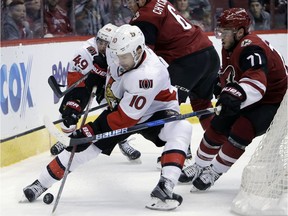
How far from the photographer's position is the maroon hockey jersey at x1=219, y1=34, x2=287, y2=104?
3.95m

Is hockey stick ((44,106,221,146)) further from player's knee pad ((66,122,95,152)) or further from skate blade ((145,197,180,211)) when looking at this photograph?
skate blade ((145,197,180,211))

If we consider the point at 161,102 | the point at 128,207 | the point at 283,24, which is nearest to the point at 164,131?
the point at 161,102

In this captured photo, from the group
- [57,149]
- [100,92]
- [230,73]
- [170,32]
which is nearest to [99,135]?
[230,73]

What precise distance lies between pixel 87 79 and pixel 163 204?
3.54 ft

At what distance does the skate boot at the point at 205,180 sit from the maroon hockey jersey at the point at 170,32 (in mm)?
795

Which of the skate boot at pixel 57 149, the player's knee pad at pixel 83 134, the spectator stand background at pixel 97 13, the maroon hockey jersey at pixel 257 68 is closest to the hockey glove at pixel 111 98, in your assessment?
the player's knee pad at pixel 83 134

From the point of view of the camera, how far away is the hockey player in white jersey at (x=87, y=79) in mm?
4562

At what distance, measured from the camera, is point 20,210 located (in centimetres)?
394

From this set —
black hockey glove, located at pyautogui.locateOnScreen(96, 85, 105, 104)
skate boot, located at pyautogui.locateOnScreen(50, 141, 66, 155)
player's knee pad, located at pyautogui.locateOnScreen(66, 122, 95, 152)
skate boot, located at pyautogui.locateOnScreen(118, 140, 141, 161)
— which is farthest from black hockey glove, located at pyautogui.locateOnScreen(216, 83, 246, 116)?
skate boot, located at pyautogui.locateOnScreen(50, 141, 66, 155)

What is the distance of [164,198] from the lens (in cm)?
386

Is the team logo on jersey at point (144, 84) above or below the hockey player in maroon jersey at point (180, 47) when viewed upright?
above

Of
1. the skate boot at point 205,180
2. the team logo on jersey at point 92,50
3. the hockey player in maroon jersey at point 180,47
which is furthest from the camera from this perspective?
the team logo on jersey at point 92,50

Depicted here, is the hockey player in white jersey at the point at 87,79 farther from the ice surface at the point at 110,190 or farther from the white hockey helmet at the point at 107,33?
the ice surface at the point at 110,190

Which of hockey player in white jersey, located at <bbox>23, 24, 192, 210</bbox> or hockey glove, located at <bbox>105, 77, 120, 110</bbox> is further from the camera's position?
hockey glove, located at <bbox>105, 77, 120, 110</bbox>
